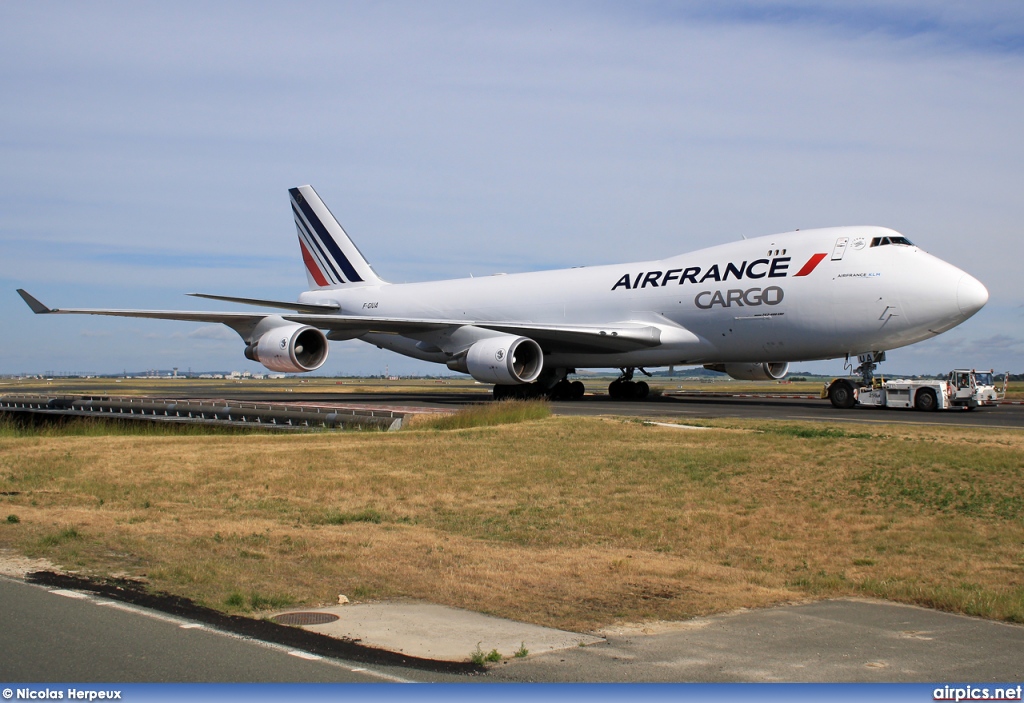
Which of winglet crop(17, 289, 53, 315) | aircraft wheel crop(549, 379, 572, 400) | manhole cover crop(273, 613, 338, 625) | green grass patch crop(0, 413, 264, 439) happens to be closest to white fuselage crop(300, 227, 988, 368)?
aircraft wheel crop(549, 379, 572, 400)

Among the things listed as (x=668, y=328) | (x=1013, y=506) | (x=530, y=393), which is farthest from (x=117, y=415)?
(x=1013, y=506)

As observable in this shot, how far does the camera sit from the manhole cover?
6614mm

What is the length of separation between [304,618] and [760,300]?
24138 millimetres

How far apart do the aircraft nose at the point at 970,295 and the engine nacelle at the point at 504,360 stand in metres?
12.8

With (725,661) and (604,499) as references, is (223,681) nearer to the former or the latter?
(725,661)

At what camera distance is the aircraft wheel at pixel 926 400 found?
29.0 metres

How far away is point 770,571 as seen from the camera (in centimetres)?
889

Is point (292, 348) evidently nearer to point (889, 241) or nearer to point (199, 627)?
point (889, 241)

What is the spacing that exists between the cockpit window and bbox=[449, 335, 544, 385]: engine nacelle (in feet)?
36.0

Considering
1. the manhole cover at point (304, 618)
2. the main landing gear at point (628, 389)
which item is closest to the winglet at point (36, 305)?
the main landing gear at point (628, 389)

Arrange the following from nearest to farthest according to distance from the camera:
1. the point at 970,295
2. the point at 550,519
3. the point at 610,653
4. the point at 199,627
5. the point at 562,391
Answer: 1. the point at 610,653
2. the point at 199,627
3. the point at 550,519
4. the point at 970,295
5. the point at 562,391

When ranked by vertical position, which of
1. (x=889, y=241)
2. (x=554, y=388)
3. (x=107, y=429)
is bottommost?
(x=107, y=429)

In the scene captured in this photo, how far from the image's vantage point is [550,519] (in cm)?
1121

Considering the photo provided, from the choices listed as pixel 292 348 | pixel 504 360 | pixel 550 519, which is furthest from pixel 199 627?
pixel 292 348
